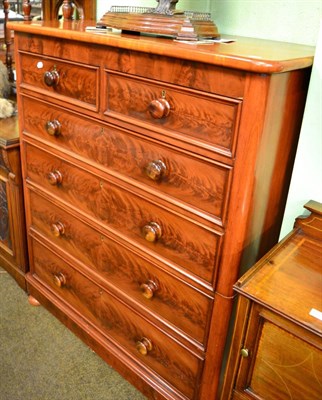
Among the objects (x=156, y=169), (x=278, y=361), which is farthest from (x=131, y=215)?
(x=278, y=361)

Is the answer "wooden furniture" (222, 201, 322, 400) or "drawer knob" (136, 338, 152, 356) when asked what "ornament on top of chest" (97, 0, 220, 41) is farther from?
"drawer knob" (136, 338, 152, 356)

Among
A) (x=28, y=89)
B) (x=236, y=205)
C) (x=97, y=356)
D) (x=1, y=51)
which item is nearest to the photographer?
(x=236, y=205)

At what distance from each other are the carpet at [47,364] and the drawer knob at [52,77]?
104cm

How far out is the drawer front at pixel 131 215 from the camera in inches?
43.3

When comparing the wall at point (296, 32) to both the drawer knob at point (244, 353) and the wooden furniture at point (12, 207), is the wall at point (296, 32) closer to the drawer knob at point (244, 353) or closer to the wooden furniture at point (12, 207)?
the drawer knob at point (244, 353)

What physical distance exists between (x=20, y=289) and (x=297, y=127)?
1.52m

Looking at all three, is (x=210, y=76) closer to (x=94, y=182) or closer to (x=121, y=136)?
(x=121, y=136)

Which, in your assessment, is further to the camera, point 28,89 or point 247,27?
point 28,89

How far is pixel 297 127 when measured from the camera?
1136mm

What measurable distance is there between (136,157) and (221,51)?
38 centimetres

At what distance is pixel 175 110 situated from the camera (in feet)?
3.36

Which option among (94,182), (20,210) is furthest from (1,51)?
(94,182)

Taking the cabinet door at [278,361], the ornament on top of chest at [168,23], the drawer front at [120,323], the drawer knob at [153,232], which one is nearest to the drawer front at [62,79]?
the ornament on top of chest at [168,23]

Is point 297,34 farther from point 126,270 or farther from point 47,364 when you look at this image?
point 47,364
